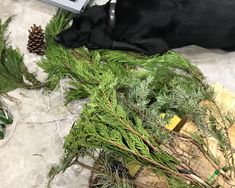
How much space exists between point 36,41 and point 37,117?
1.30 feet

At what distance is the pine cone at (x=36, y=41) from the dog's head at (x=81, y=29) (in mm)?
97

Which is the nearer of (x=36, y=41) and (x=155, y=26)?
(x=155, y=26)

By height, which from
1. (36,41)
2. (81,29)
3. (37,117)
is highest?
(81,29)

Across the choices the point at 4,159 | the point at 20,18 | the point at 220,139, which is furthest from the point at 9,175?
the point at 220,139

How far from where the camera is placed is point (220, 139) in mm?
1462

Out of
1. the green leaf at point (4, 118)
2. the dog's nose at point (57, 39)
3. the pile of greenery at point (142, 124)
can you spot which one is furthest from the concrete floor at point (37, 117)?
the pile of greenery at point (142, 124)

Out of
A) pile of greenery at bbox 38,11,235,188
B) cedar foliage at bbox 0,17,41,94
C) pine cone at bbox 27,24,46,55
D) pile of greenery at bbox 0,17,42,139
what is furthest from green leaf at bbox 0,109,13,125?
pile of greenery at bbox 38,11,235,188

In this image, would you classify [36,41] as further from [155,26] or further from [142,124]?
[142,124]

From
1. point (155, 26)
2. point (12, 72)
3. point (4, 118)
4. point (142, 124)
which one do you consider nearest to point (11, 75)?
point (12, 72)

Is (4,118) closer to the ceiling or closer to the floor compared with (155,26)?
closer to the floor

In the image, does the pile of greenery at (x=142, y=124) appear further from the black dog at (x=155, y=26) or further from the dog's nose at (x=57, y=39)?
the dog's nose at (x=57, y=39)

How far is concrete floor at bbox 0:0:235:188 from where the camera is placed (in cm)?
210

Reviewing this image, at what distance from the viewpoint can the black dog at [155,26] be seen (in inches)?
81.9

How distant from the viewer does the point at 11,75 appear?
2178 mm
